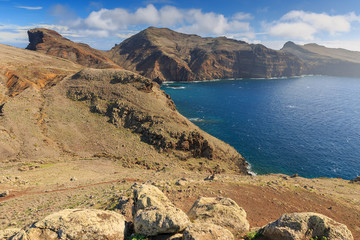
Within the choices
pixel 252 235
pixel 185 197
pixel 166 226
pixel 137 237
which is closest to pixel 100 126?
pixel 185 197

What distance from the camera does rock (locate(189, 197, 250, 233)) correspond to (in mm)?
14525

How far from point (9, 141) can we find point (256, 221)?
2021 inches

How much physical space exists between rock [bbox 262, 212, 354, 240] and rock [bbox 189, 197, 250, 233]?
183 cm

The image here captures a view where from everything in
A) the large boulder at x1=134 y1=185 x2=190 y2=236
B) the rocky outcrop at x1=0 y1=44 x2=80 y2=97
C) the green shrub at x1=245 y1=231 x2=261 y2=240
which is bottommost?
the green shrub at x1=245 y1=231 x2=261 y2=240

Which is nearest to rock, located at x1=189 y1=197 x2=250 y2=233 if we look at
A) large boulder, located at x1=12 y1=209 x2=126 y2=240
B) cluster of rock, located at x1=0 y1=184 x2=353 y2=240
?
cluster of rock, located at x1=0 y1=184 x2=353 y2=240

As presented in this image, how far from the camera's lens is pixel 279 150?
71.1 meters

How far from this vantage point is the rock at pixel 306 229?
1293cm

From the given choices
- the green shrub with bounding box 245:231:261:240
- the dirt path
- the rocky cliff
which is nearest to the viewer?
the green shrub with bounding box 245:231:261:240

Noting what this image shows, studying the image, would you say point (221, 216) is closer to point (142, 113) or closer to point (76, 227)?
point (76, 227)

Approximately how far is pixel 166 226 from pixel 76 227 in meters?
5.42

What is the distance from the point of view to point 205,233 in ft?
36.8

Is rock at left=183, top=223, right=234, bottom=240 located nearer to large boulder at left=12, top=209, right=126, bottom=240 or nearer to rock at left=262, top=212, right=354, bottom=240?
rock at left=262, top=212, right=354, bottom=240

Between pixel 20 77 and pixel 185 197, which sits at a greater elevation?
pixel 20 77

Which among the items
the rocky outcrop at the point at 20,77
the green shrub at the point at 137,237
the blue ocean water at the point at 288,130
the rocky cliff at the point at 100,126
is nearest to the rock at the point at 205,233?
the green shrub at the point at 137,237
